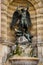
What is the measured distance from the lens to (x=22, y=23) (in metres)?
16.7

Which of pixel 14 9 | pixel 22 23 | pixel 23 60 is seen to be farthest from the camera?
pixel 14 9

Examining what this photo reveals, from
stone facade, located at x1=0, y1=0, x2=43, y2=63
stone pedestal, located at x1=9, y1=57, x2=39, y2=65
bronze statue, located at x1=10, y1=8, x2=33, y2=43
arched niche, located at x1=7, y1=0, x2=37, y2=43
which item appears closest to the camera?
stone pedestal, located at x1=9, y1=57, x2=39, y2=65

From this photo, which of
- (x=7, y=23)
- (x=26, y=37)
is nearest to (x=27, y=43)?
(x=26, y=37)

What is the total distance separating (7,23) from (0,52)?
6.15 feet

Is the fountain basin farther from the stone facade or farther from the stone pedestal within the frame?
the stone facade

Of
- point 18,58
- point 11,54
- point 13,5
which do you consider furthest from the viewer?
point 13,5

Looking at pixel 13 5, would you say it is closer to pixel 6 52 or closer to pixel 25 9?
pixel 25 9

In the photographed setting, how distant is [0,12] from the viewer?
52.6 ft

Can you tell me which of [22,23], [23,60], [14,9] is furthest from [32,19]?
[23,60]

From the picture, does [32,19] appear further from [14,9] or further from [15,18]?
[14,9]

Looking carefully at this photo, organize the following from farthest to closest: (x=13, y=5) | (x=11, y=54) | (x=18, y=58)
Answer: (x=13, y=5) → (x=11, y=54) → (x=18, y=58)

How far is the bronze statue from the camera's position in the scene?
1670cm

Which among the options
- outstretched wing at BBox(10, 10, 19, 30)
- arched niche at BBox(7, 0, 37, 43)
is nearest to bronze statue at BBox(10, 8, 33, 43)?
outstretched wing at BBox(10, 10, 19, 30)

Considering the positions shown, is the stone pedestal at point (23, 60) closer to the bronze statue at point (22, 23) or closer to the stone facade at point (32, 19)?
the stone facade at point (32, 19)
